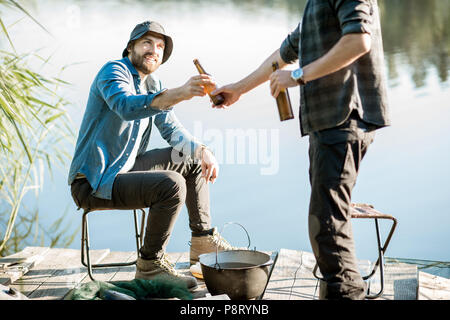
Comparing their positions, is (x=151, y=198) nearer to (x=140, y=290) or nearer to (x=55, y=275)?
(x=140, y=290)

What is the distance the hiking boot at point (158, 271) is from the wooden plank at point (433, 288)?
3.58 ft

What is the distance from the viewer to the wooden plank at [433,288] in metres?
2.65

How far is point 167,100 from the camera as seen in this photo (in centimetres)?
272

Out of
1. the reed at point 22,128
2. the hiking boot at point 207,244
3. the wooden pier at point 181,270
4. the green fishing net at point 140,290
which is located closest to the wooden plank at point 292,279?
the wooden pier at point 181,270

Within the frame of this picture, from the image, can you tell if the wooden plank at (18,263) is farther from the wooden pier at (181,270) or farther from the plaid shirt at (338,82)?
the plaid shirt at (338,82)

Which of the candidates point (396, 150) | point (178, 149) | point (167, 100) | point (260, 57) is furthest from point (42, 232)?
point (260, 57)

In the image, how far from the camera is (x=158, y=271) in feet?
9.60

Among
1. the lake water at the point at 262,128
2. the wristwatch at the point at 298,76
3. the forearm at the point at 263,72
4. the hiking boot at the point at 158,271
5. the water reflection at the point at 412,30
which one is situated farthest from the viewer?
the water reflection at the point at 412,30

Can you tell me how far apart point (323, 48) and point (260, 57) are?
7.34 m

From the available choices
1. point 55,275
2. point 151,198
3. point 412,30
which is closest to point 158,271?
point 151,198

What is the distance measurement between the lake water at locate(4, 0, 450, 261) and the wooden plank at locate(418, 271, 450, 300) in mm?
1215

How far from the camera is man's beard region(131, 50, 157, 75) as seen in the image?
121 inches

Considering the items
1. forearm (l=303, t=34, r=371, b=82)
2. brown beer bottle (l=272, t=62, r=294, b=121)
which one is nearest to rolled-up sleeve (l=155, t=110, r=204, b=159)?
brown beer bottle (l=272, t=62, r=294, b=121)

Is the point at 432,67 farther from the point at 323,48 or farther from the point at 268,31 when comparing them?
the point at 323,48
